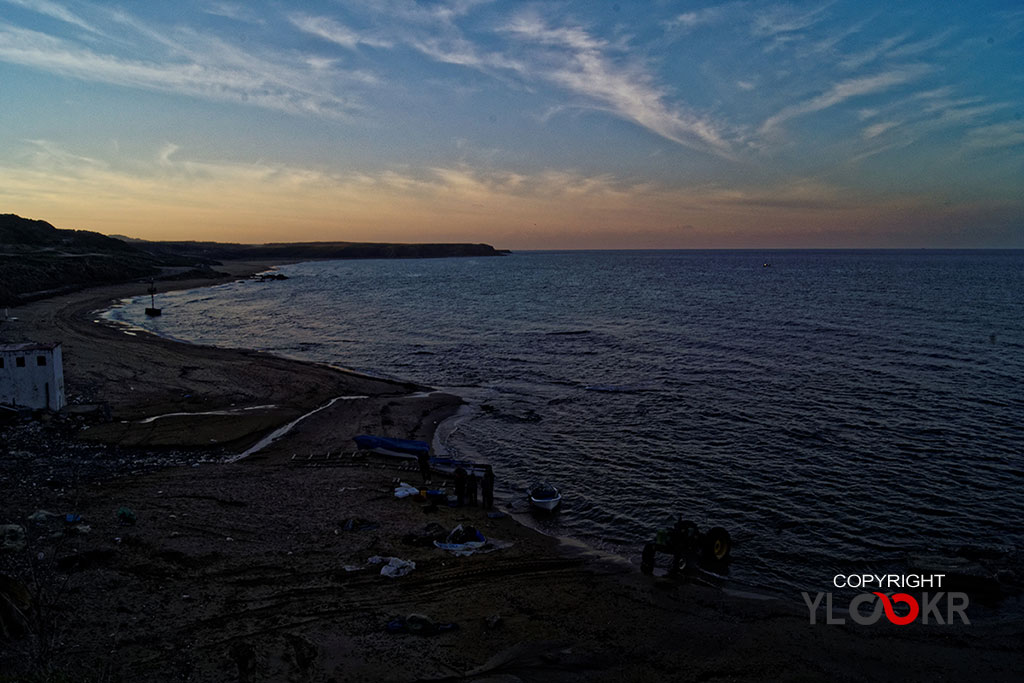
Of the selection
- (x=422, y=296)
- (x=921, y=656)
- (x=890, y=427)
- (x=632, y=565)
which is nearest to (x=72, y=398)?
(x=632, y=565)

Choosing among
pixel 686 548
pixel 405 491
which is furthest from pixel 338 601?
pixel 686 548

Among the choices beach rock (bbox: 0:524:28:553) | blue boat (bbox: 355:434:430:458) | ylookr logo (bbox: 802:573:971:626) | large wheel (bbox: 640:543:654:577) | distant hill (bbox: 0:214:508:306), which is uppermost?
distant hill (bbox: 0:214:508:306)

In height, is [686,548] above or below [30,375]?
below

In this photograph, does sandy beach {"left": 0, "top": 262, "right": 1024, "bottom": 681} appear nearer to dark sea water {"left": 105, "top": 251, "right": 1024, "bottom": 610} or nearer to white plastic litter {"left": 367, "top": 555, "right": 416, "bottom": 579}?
white plastic litter {"left": 367, "top": 555, "right": 416, "bottom": 579}

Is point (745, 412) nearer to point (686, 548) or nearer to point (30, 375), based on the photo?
point (686, 548)

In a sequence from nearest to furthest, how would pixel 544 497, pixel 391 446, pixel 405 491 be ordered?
pixel 544 497
pixel 405 491
pixel 391 446

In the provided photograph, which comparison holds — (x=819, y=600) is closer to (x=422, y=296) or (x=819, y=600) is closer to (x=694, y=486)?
(x=694, y=486)

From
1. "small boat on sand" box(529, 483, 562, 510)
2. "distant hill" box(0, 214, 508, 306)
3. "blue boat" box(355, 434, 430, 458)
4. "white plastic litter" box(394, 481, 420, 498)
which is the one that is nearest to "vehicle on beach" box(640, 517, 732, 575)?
"small boat on sand" box(529, 483, 562, 510)
